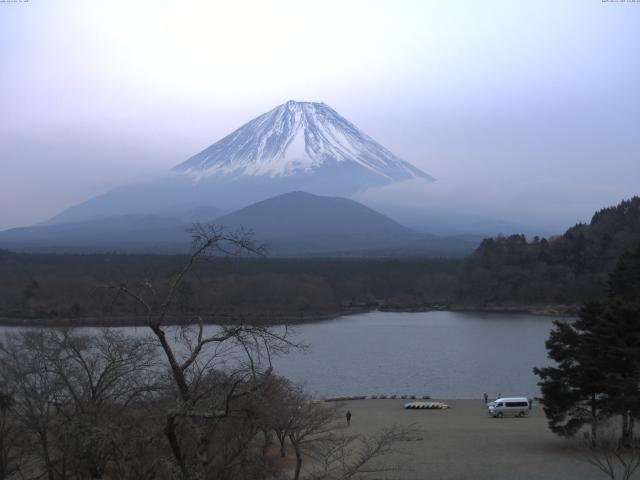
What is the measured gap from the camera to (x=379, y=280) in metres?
51.2

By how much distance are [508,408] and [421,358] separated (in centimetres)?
864

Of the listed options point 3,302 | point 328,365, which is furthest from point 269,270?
point 328,365

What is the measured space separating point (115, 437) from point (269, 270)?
46133 mm

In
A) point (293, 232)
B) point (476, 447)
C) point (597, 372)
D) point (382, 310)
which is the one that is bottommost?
point (382, 310)

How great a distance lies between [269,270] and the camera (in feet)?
163

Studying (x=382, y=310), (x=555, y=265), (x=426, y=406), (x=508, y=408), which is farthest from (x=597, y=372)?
(x=555, y=265)

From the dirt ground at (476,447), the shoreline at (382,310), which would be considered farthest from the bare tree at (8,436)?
the shoreline at (382,310)

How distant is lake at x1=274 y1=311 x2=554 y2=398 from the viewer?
18.4 m

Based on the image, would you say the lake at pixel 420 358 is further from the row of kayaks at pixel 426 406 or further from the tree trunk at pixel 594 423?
the tree trunk at pixel 594 423

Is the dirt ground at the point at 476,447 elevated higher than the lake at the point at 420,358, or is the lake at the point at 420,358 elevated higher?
the dirt ground at the point at 476,447

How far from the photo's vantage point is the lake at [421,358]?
18.4 m

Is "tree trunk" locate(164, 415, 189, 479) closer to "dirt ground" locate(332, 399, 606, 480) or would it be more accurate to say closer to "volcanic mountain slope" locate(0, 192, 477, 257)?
"dirt ground" locate(332, 399, 606, 480)

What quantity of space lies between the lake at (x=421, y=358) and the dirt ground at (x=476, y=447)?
84.8 inches

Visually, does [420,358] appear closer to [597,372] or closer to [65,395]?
[597,372]
